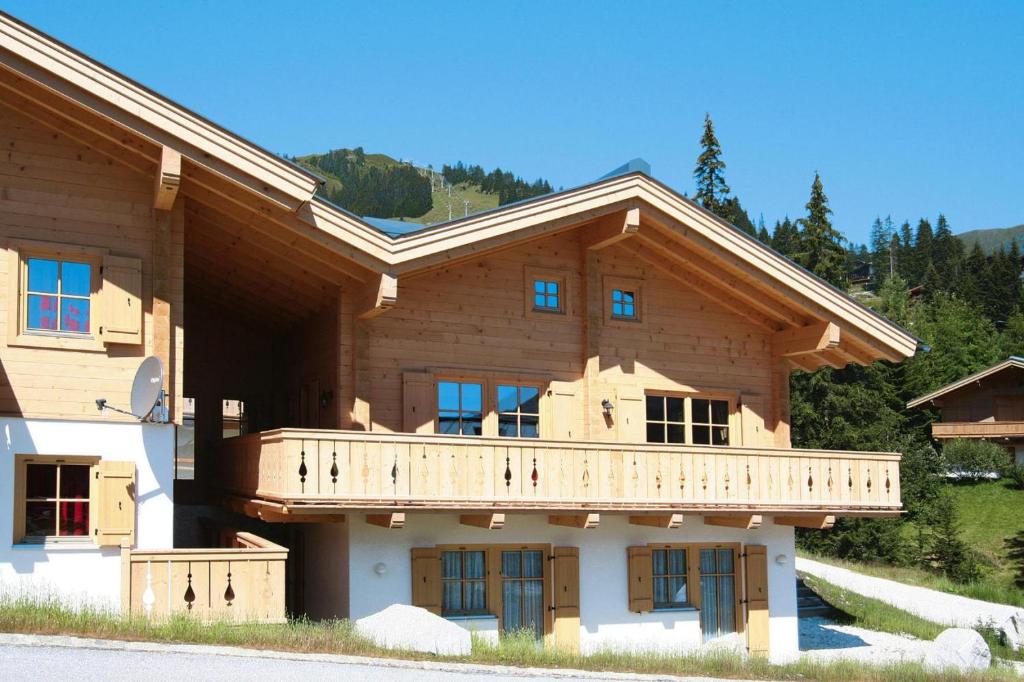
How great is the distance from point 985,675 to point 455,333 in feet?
29.8

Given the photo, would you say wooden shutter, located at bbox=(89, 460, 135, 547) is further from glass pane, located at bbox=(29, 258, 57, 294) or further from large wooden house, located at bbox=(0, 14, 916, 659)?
glass pane, located at bbox=(29, 258, 57, 294)

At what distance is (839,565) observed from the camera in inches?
1355

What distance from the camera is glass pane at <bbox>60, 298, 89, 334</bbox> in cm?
1595

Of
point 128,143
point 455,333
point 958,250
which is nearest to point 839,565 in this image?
point 455,333

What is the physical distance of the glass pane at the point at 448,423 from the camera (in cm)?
1914

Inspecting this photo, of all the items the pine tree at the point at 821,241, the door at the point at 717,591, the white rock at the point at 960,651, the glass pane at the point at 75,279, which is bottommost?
the white rock at the point at 960,651

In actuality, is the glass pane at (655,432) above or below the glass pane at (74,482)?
above

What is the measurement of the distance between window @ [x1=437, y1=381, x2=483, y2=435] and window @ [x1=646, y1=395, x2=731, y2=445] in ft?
10.5

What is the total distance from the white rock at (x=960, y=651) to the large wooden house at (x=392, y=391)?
2.48 metres

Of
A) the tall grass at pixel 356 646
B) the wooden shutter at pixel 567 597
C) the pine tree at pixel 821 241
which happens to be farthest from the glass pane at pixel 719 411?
the pine tree at pixel 821 241

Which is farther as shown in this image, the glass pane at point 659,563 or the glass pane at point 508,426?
the glass pane at point 508,426

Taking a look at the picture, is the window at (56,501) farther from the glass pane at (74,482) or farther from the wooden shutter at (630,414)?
the wooden shutter at (630,414)

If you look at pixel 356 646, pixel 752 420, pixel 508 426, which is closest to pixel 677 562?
pixel 752 420

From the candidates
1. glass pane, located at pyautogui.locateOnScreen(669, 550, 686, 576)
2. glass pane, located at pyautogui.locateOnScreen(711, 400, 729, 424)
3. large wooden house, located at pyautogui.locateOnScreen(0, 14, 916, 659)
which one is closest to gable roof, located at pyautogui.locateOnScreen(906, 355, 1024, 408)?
large wooden house, located at pyautogui.locateOnScreen(0, 14, 916, 659)
